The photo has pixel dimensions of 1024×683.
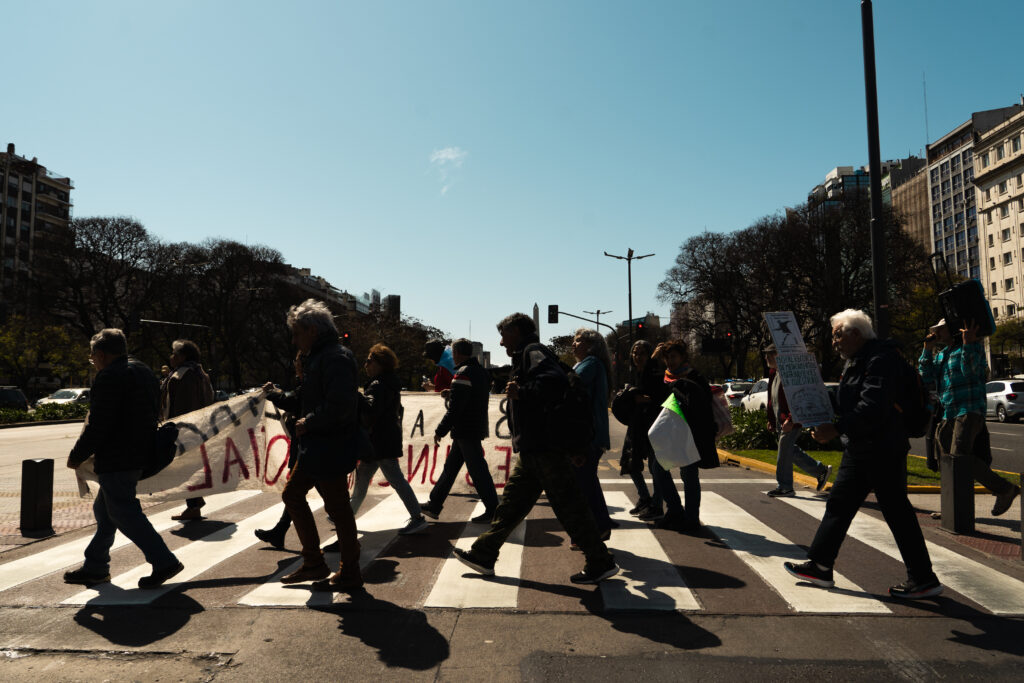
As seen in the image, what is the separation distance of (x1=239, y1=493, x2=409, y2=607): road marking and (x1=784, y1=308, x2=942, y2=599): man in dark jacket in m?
3.12

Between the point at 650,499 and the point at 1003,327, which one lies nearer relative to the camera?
the point at 650,499

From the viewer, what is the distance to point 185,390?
768 cm

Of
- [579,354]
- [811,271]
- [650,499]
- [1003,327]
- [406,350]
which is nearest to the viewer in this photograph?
[579,354]

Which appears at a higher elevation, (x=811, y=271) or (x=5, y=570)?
(x=811, y=271)

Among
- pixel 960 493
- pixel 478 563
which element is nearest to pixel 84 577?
pixel 478 563

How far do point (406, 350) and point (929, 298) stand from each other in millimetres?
47257

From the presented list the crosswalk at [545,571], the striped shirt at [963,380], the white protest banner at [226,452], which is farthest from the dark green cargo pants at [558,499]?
the striped shirt at [963,380]

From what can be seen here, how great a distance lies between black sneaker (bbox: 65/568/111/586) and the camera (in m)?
5.14

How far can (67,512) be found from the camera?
Answer: 831cm

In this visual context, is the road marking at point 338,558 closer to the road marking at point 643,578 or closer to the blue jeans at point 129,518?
the blue jeans at point 129,518

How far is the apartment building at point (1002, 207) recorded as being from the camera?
242 feet

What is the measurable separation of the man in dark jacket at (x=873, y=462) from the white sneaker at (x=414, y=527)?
10.8 feet

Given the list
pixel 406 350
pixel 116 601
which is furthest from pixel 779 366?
pixel 406 350

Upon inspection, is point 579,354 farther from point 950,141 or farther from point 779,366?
point 950,141
